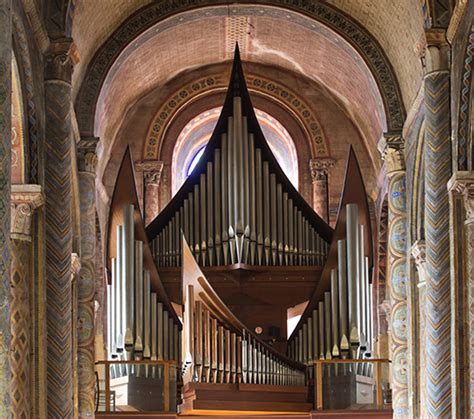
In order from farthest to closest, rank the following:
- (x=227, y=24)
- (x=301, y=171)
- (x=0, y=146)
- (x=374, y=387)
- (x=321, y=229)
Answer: (x=301, y=171) < (x=227, y=24) < (x=321, y=229) < (x=374, y=387) < (x=0, y=146)

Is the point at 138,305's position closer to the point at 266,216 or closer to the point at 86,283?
the point at 86,283

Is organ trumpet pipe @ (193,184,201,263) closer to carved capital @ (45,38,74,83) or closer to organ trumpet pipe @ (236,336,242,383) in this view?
organ trumpet pipe @ (236,336,242,383)

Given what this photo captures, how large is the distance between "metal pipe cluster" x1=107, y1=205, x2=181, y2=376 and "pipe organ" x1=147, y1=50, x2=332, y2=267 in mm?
1619

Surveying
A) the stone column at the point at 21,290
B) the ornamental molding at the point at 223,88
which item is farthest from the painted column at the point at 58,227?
the ornamental molding at the point at 223,88

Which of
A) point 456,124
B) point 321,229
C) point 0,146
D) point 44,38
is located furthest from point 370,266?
point 0,146

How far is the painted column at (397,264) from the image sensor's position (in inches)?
904

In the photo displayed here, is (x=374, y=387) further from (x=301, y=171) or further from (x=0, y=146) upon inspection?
(x=0, y=146)

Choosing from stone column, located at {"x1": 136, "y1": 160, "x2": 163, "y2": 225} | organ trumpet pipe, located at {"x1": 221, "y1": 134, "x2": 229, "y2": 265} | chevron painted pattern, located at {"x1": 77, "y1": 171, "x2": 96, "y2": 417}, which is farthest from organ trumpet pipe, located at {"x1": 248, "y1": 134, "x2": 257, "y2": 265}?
stone column, located at {"x1": 136, "y1": 160, "x2": 163, "y2": 225}

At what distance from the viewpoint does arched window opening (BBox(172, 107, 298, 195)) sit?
29.6 metres

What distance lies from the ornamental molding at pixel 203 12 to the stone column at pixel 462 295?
468 cm

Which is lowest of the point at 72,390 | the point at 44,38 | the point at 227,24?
the point at 72,390

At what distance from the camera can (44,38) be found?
20375 mm

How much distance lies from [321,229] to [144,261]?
3.49 m

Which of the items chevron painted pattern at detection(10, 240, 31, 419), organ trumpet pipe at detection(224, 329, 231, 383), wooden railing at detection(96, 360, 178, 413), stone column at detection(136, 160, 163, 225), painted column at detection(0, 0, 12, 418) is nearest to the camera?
painted column at detection(0, 0, 12, 418)
